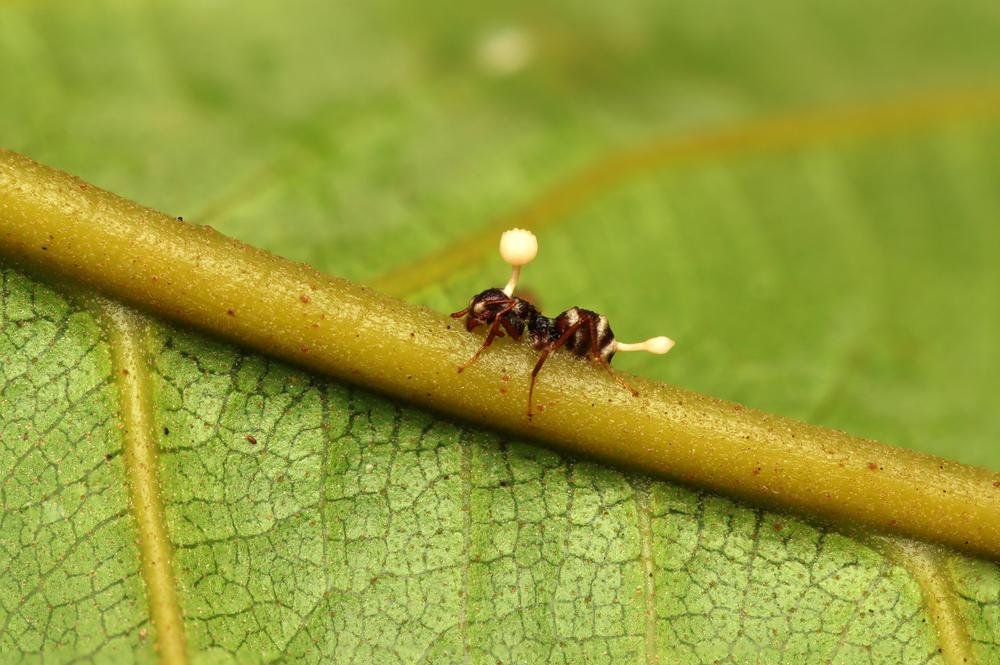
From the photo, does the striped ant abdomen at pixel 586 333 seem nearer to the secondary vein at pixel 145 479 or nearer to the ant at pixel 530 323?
the ant at pixel 530 323

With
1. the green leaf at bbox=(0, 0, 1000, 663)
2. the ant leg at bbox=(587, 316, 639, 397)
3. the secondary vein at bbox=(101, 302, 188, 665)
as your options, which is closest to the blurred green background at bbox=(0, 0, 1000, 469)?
the green leaf at bbox=(0, 0, 1000, 663)

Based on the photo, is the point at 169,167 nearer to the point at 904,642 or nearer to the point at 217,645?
the point at 217,645

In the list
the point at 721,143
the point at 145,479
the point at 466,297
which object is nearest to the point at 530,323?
the point at 466,297

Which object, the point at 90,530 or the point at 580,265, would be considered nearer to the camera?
the point at 90,530

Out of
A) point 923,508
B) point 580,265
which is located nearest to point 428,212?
point 580,265

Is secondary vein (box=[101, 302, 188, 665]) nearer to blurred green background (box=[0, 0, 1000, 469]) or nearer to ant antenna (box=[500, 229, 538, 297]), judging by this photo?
blurred green background (box=[0, 0, 1000, 469])

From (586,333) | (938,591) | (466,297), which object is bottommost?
(938,591)

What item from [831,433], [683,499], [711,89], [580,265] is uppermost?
[711,89]

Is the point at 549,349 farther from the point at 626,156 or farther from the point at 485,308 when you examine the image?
the point at 626,156
